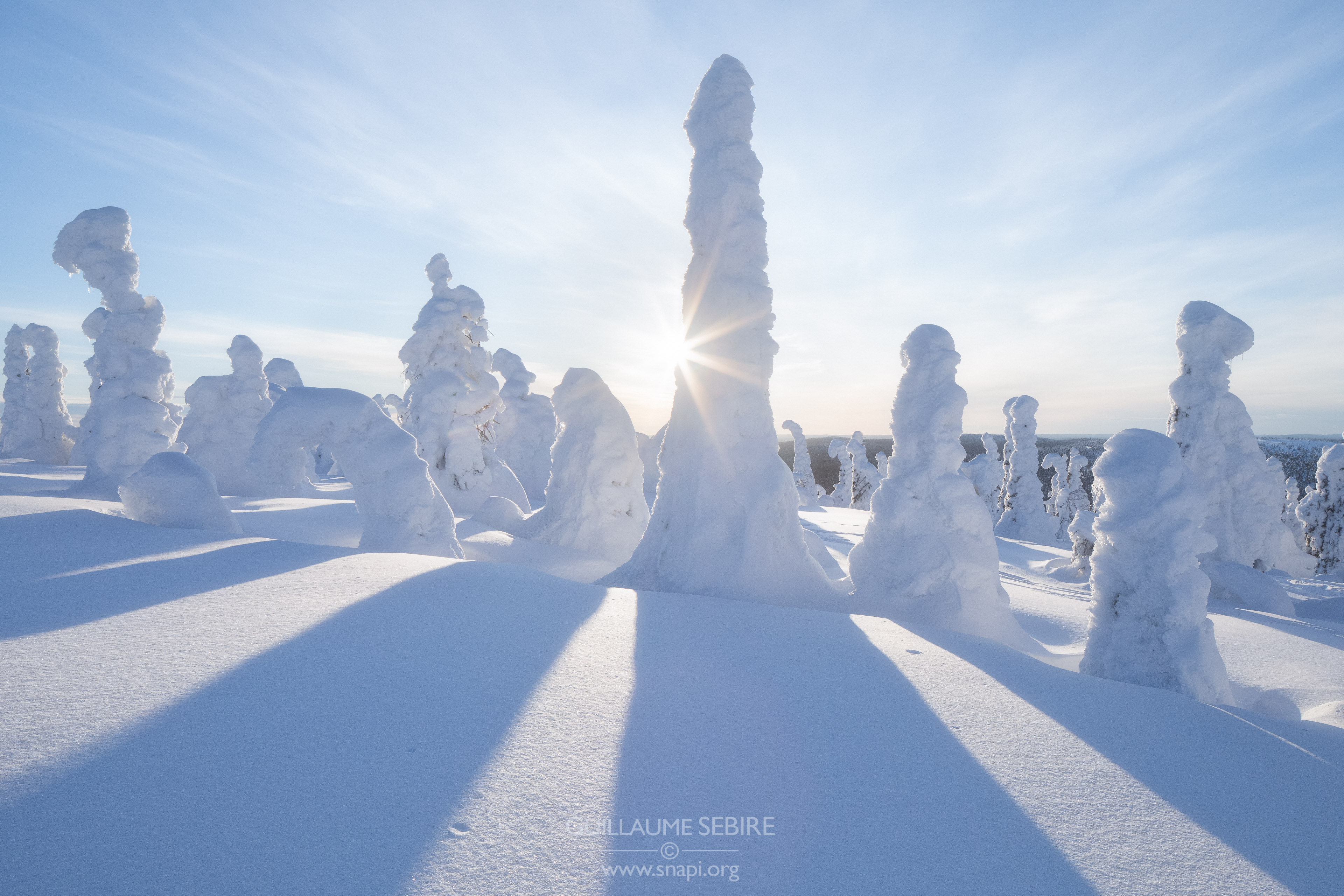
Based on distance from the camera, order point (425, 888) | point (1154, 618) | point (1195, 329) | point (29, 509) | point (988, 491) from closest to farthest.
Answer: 1. point (425, 888)
2. point (1154, 618)
3. point (29, 509)
4. point (1195, 329)
5. point (988, 491)

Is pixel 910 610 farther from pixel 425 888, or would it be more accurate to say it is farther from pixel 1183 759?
pixel 425 888

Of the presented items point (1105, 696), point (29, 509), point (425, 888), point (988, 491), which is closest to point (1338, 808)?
point (1105, 696)

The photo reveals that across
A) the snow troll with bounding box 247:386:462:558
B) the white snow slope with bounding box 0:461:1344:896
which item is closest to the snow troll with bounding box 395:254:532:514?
the snow troll with bounding box 247:386:462:558

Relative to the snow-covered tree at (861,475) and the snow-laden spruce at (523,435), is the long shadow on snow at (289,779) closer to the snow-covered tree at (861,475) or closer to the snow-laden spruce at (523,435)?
the snow-laden spruce at (523,435)

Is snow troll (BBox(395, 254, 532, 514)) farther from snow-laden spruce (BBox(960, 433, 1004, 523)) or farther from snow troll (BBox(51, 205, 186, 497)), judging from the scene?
snow-laden spruce (BBox(960, 433, 1004, 523))

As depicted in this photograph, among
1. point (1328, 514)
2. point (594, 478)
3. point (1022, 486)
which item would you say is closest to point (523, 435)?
point (594, 478)

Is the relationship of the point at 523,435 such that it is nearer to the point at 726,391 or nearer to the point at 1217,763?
the point at 726,391

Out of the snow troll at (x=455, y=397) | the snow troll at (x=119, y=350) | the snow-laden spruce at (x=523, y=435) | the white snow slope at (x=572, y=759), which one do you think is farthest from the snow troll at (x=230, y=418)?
the white snow slope at (x=572, y=759)

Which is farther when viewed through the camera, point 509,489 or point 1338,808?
point 509,489

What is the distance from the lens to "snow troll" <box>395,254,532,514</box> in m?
23.6

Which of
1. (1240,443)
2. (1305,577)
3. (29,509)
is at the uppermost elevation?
(1240,443)

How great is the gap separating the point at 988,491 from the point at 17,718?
38.6 meters

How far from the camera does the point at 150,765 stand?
3008mm

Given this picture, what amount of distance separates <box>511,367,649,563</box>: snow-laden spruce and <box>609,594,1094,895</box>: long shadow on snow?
11133mm
